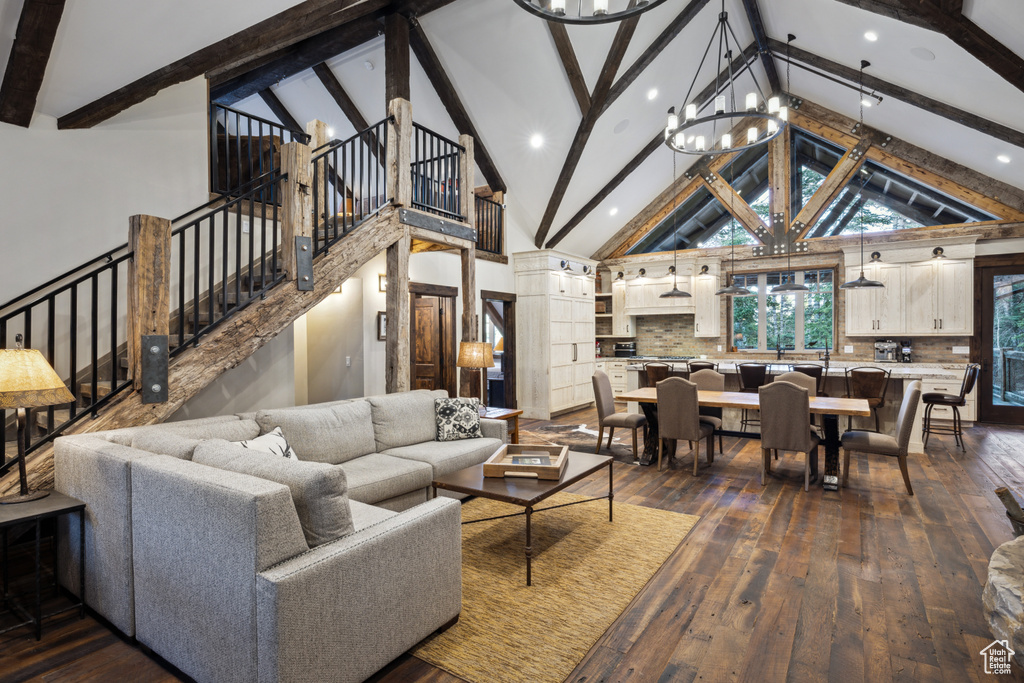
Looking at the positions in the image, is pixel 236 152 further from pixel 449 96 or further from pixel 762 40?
pixel 762 40

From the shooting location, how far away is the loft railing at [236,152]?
489 cm

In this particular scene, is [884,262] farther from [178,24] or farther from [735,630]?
[178,24]

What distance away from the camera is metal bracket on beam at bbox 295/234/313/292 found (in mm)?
3914

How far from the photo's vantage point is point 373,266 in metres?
6.25

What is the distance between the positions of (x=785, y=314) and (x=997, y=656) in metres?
7.94

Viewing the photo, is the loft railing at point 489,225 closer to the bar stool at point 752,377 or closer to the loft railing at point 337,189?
the loft railing at point 337,189

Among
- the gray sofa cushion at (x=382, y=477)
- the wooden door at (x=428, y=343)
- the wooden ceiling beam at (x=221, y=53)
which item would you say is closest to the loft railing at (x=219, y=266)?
the wooden ceiling beam at (x=221, y=53)

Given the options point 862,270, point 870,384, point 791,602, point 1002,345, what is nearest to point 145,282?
point 791,602

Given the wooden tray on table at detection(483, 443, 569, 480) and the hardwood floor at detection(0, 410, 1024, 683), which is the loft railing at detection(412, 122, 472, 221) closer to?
the wooden tray on table at detection(483, 443, 569, 480)

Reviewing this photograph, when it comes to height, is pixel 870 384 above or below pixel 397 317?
below

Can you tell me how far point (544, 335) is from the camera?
837 cm

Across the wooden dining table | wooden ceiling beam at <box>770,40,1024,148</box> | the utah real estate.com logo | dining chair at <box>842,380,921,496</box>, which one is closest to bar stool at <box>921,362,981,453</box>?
the wooden dining table

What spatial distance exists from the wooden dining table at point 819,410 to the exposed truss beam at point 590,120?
141 inches

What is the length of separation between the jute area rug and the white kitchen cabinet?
4.21m
